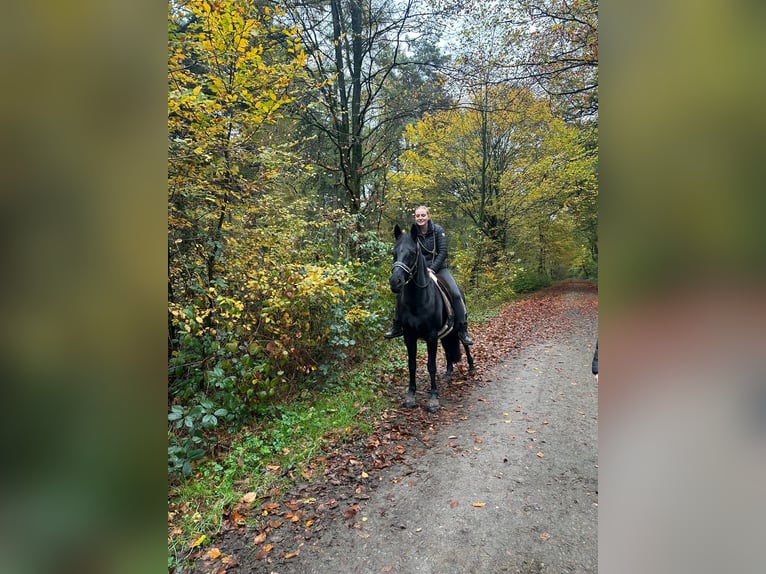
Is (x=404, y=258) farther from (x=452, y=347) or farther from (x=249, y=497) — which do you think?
(x=249, y=497)

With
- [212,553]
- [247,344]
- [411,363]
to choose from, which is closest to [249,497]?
[212,553]

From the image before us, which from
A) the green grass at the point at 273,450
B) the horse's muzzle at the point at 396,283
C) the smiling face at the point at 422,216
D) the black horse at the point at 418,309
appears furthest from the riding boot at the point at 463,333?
the horse's muzzle at the point at 396,283

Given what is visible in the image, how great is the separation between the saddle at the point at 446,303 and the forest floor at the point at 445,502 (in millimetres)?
1124

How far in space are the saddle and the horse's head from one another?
101 cm

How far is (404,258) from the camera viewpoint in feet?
15.4

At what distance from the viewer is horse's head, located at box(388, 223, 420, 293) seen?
4.51m

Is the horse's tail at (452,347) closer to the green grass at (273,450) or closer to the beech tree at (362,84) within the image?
the green grass at (273,450)

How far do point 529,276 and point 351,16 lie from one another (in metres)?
14.2

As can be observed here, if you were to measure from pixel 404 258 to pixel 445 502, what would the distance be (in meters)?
2.77
